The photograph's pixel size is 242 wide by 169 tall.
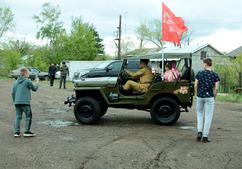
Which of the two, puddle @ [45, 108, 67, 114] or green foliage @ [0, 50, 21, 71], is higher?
green foliage @ [0, 50, 21, 71]

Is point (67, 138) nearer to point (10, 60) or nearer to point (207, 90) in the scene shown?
point (207, 90)

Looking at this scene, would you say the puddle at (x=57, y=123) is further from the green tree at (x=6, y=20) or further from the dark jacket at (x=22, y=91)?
the green tree at (x=6, y=20)

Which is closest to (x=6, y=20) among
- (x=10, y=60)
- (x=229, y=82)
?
(x=10, y=60)

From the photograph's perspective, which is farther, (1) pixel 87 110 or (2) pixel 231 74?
(2) pixel 231 74

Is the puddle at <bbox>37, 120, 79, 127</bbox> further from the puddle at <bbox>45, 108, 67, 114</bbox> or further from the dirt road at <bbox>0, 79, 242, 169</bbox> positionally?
the puddle at <bbox>45, 108, 67, 114</bbox>

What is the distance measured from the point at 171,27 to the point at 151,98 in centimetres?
Answer: 265

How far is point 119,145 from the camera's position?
5.81m

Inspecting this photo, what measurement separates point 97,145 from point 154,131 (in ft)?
6.26

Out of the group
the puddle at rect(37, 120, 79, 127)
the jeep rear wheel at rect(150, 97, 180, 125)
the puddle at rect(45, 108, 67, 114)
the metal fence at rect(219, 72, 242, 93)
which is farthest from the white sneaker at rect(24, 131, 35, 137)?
the metal fence at rect(219, 72, 242, 93)

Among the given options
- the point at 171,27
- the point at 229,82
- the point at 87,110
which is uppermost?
the point at 171,27

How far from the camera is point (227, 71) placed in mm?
19859

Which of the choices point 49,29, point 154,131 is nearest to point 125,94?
point 154,131

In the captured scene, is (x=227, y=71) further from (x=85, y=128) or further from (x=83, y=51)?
(x=83, y=51)

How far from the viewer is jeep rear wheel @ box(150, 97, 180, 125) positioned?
7809 mm
